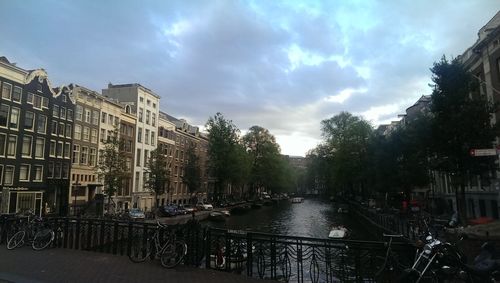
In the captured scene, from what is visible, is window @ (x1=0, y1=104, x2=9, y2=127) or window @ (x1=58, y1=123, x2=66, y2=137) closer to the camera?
window @ (x1=0, y1=104, x2=9, y2=127)

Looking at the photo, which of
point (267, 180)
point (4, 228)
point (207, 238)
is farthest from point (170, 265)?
point (267, 180)

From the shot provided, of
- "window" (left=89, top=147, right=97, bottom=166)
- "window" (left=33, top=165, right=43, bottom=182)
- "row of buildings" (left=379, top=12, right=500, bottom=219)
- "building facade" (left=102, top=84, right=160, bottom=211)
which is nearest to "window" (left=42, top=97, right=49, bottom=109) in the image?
"window" (left=33, top=165, right=43, bottom=182)

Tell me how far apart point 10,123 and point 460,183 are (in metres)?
44.5

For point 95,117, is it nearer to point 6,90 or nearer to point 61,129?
point 61,129

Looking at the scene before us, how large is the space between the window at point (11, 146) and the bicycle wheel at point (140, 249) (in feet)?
120

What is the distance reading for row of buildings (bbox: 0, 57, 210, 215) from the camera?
143ft

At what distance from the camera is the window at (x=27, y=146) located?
4550 centimetres

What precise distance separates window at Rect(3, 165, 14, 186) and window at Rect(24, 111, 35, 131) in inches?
206

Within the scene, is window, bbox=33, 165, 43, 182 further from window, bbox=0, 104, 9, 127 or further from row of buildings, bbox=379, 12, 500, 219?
row of buildings, bbox=379, 12, 500, 219

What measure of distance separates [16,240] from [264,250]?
10711 mm

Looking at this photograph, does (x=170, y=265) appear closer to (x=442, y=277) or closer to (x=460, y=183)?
(x=442, y=277)

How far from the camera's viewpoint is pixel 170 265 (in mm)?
12047

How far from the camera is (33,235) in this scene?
16188 millimetres

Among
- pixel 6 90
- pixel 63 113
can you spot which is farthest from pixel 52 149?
pixel 6 90
